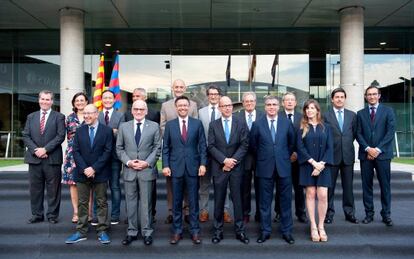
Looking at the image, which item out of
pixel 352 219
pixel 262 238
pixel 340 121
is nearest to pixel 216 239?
pixel 262 238

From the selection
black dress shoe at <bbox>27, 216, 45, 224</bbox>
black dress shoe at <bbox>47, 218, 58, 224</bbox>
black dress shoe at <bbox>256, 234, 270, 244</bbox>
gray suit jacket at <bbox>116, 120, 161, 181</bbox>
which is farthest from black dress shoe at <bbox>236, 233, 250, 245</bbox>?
black dress shoe at <bbox>27, 216, 45, 224</bbox>

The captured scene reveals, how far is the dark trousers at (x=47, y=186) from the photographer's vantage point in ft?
18.3

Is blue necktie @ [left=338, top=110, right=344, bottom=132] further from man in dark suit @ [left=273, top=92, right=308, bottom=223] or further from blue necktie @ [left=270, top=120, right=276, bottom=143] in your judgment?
blue necktie @ [left=270, top=120, right=276, bottom=143]

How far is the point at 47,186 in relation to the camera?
18.4ft

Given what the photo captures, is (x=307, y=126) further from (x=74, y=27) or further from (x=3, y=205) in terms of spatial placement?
(x=74, y=27)

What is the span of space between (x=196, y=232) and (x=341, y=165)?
2177 millimetres

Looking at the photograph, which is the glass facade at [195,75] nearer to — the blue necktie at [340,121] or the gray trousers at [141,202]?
the blue necktie at [340,121]

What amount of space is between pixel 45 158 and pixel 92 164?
97 centimetres

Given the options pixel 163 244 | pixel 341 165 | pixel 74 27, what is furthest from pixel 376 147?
pixel 74 27

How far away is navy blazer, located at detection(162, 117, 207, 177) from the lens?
495 cm

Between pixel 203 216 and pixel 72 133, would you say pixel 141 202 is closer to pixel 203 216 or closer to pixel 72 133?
pixel 203 216

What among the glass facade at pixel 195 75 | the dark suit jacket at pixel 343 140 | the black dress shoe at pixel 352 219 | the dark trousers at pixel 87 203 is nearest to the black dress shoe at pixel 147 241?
the dark trousers at pixel 87 203

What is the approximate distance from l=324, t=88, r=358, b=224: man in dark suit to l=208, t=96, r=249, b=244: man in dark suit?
4.27 ft

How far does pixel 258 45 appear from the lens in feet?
45.2
